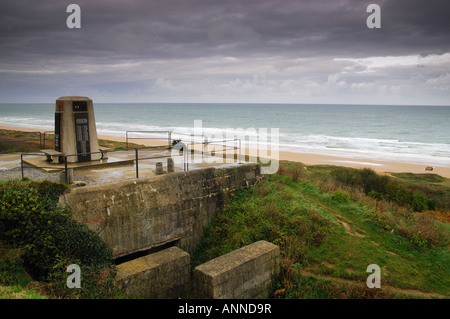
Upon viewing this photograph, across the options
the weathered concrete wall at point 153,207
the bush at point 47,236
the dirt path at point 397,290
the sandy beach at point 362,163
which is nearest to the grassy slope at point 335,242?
the dirt path at point 397,290

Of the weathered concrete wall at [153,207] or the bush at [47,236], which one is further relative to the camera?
the weathered concrete wall at [153,207]

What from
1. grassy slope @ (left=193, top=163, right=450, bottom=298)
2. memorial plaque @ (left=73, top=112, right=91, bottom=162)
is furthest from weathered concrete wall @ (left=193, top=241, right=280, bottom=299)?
memorial plaque @ (left=73, top=112, right=91, bottom=162)

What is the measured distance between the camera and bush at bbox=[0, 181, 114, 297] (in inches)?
280

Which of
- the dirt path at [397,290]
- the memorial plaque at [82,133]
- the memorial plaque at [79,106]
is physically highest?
the memorial plaque at [79,106]

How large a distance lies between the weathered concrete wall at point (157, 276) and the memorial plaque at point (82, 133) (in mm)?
5831

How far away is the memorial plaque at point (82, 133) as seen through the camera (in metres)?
12.4

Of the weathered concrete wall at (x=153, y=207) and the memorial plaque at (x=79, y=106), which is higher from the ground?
the memorial plaque at (x=79, y=106)

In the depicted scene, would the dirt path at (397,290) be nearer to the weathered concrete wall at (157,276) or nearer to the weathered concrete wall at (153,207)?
the weathered concrete wall at (157,276)

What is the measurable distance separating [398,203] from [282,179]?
6296mm

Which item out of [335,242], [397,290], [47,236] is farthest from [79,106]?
[397,290]

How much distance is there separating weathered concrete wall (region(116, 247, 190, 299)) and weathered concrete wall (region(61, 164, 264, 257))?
2.75 ft
